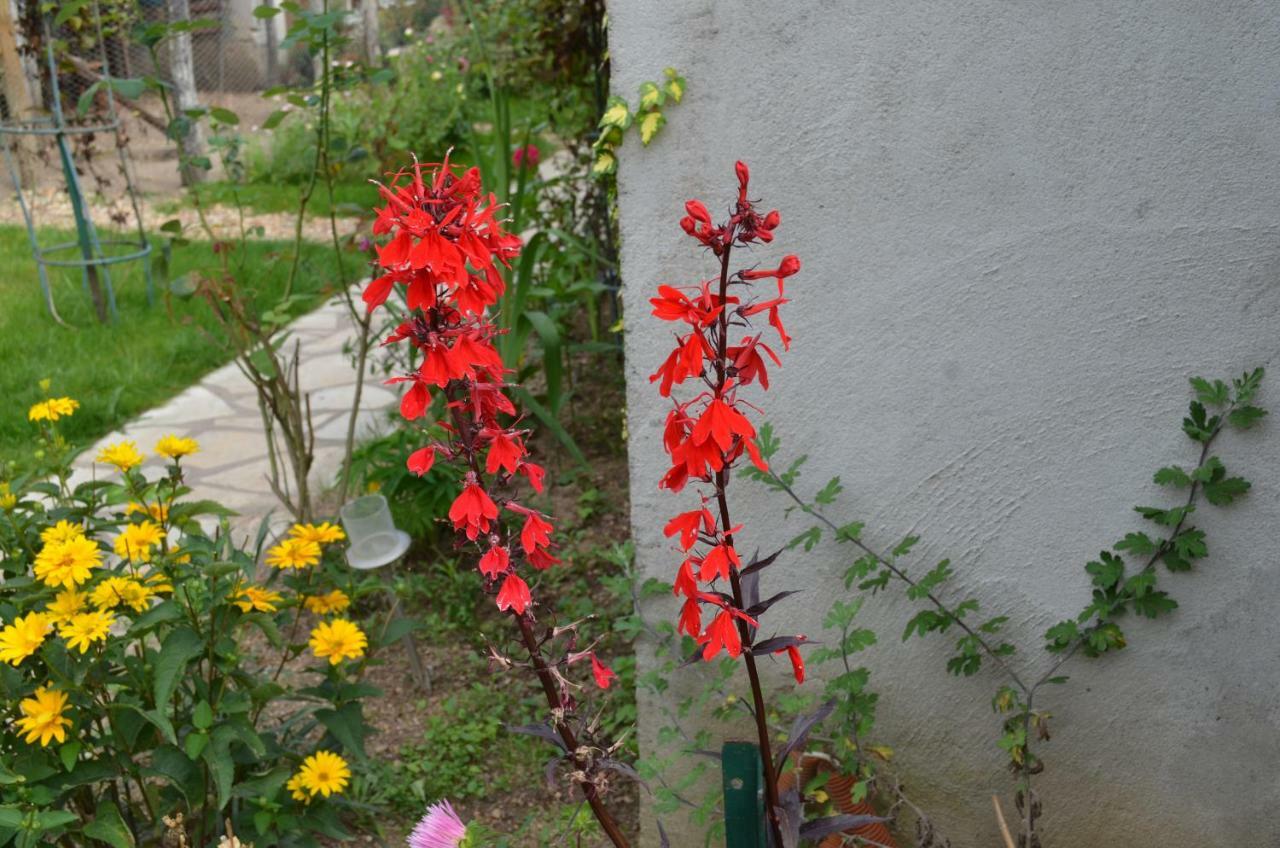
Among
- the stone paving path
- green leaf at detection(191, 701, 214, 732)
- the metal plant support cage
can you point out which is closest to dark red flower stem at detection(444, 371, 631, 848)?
green leaf at detection(191, 701, 214, 732)

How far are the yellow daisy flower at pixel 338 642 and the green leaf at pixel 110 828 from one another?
1.36 feet

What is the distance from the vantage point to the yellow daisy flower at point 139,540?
2.12 m

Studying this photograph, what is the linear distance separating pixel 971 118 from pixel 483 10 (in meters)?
6.88

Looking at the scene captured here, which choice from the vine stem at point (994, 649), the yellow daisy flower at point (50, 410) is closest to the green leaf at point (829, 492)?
the vine stem at point (994, 649)

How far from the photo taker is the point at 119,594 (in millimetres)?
2037

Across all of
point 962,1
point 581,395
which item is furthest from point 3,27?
point 962,1

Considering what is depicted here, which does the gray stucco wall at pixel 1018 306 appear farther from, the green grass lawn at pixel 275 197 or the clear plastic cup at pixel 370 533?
the green grass lawn at pixel 275 197

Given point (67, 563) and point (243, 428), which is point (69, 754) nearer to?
point (67, 563)

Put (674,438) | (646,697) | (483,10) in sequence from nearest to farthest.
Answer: (674,438), (646,697), (483,10)

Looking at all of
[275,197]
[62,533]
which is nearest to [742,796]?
[62,533]

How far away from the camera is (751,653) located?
1321 mm

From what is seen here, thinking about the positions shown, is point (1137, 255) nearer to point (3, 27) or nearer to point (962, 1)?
point (962, 1)

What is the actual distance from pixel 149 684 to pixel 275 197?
6.56 metres

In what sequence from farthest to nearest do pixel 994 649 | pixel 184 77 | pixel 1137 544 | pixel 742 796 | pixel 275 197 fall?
pixel 184 77 < pixel 275 197 < pixel 994 649 < pixel 1137 544 < pixel 742 796
